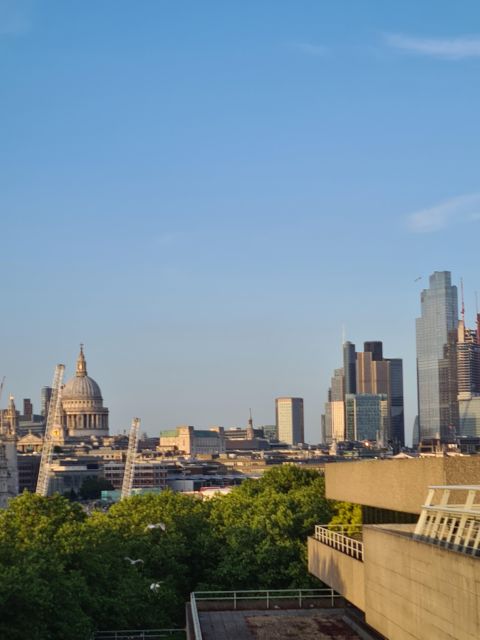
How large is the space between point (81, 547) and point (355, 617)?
1916 centimetres

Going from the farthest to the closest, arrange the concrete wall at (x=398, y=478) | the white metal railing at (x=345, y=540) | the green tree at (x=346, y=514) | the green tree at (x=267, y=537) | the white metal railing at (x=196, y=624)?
the green tree at (x=267, y=537) → the green tree at (x=346, y=514) → the white metal railing at (x=345, y=540) → the white metal railing at (x=196, y=624) → the concrete wall at (x=398, y=478)

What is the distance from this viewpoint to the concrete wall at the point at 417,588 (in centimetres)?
2454

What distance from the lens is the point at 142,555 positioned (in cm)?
7088

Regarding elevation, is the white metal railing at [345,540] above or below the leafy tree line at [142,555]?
above

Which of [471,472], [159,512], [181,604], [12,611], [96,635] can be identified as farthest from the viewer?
[159,512]

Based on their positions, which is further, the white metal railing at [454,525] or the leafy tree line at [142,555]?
the leafy tree line at [142,555]

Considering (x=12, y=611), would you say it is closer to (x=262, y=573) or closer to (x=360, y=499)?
(x=360, y=499)

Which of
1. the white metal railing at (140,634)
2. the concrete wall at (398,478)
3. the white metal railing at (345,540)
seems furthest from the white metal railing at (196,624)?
the concrete wall at (398,478)

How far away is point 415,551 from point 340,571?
55.7ft

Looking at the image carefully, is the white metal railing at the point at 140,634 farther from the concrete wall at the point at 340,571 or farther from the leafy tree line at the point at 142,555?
the concrete wall at the point at 340,571

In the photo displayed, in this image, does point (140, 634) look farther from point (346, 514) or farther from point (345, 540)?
point (345, 540)

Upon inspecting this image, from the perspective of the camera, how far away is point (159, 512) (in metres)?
80.6

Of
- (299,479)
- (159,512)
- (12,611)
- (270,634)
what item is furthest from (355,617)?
(299,479)

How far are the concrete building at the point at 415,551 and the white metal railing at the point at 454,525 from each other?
2cm
